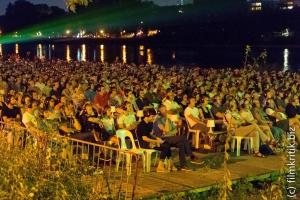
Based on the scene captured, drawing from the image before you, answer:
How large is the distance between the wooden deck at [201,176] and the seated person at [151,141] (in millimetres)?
230

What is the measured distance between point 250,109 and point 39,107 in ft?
15.5

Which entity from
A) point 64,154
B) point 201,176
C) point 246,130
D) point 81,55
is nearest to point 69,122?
point 201,176

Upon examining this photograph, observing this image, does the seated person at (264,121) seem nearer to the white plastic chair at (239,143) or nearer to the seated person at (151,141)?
the white plastic chair at (239,143)

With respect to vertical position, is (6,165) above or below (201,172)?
above

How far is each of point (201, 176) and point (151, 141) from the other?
118 centimetres

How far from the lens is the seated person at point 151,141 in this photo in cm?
1056

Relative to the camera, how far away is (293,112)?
48.8ft

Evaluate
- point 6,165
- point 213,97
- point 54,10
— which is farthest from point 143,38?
point 6,165

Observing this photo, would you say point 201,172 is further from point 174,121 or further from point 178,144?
point 174,121

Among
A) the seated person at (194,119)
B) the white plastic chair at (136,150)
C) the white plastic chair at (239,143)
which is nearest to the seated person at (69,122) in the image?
the white plastic chair at (136,150)

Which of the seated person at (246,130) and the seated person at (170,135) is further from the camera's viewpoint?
the seated person at (246,130)

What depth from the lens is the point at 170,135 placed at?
11.0m

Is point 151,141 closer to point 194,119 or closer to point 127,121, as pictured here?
point 127,121

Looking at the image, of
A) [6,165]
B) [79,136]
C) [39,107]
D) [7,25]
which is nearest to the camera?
[6,165]
